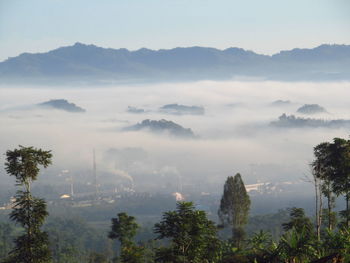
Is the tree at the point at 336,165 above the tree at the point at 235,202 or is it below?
above

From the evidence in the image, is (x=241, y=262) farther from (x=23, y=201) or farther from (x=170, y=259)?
(x=23, y=201)

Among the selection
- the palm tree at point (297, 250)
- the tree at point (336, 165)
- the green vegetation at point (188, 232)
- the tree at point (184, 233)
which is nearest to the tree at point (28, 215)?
the green vegetation at point (188, 232)

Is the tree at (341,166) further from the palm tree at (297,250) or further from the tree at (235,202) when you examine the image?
the tree at (235,202)

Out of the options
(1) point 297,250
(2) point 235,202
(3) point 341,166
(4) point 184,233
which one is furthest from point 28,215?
(2) point 235,202

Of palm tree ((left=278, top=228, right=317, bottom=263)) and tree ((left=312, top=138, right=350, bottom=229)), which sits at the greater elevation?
tree ((left=312, top=138, right=350, bottom=229))

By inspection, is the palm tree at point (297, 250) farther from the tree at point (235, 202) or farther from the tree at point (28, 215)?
the tree at point (235, 202)

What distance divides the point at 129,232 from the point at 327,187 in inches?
1392

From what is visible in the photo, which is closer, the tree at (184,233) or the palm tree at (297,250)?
the palm tree at (297,250)

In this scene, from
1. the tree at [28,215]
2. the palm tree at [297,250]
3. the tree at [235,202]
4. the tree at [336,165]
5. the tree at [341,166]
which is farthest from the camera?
the tree at [235,202]

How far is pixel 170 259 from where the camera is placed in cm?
7925

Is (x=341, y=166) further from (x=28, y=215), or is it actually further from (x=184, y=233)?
(x=28, y=215)

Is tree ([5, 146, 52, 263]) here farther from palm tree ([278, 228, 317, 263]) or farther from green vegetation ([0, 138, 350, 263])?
palm tree ([278, 228, 317, 263])

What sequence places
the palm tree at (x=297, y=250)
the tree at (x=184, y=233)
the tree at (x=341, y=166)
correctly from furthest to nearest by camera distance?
1. the tree at (x=341, y=166)
2. the tree at (x=184, y=233)
3. the palm tree at (x=297, y=250)

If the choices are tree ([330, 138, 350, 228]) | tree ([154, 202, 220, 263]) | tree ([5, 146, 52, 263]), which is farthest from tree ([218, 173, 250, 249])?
tree ([5, 146, 52, 263])
